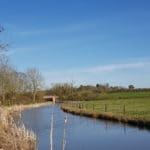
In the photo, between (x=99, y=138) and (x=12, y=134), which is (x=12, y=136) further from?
(x=99, y=138)

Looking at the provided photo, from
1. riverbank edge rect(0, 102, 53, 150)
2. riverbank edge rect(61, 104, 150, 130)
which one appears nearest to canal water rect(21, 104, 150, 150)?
riverbank edge rect(61, 104, 150, 130)

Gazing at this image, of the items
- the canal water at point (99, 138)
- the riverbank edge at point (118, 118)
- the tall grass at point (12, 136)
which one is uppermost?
the tall grass at point (12, 136)

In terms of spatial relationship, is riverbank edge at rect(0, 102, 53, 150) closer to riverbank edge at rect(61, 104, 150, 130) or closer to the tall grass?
the tall grass

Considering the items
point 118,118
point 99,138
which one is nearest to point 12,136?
point 99,138

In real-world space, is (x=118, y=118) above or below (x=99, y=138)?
above

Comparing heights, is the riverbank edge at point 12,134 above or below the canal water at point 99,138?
above

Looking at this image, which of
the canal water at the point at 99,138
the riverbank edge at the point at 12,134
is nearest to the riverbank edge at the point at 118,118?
the canal water at the point at 99,138

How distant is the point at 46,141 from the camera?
25.7 metres

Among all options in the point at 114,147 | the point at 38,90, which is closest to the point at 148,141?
the point at 114,147

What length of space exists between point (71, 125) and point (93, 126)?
7.53ft

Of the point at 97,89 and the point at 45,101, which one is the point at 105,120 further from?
the point at 97,89

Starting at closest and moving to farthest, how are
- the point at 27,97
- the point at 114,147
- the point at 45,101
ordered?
1. the point at 114,147
2. the point at 27,97
3. the point at 45,101

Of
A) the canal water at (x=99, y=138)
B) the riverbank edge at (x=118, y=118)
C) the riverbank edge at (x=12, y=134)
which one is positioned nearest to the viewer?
the riverbank edge at (x=12, y=134)

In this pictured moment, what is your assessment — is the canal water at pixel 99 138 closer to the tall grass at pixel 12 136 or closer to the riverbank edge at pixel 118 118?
the riverbank edge at pixel 118 118
